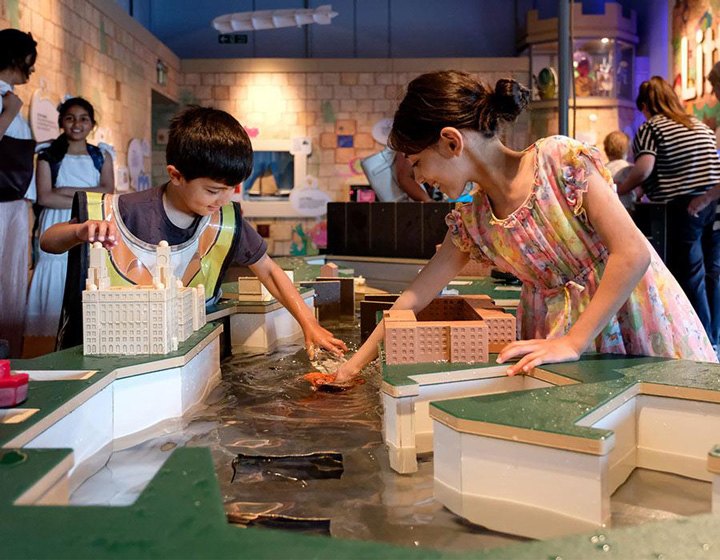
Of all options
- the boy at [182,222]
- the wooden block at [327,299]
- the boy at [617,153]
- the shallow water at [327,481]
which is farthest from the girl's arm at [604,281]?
the boy at [617,153]

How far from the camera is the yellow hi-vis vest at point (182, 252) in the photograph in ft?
8.35

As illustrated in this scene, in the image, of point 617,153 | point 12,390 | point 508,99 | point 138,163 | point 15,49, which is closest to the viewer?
point 12,390

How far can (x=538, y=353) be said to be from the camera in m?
1.84

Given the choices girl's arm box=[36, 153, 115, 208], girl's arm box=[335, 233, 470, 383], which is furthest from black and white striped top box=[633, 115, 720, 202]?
girl's arm box=[36, 153, 115, 208]

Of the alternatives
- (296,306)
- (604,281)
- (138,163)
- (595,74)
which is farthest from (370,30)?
(604,281)

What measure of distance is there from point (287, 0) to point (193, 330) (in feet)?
32.8

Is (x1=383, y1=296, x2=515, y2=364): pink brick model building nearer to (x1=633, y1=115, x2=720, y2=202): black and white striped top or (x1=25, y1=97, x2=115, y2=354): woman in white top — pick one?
(x1=633, y1=115, x2=720, y2=202): black and white striped top

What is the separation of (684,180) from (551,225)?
10.0 feet

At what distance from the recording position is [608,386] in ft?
5.25

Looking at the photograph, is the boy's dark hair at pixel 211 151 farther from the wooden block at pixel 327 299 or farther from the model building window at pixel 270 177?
the model building window at pixel 270 177

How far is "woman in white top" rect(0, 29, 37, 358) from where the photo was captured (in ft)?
14.3

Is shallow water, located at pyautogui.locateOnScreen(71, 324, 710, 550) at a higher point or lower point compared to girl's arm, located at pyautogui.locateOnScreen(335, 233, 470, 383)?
lower

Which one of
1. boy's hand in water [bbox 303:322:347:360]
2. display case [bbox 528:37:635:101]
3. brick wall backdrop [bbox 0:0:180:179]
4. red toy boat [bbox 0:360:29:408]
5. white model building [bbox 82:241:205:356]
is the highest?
display case [bbox 528:37:635:101]

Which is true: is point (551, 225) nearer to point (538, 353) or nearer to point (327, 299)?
point (538, 353)
